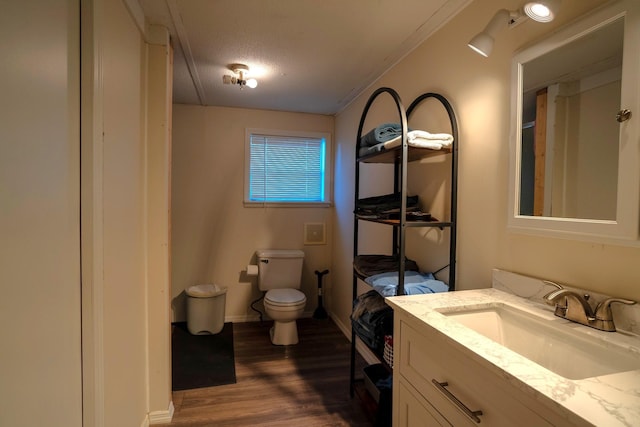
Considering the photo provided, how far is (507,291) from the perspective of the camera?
49.4 inches

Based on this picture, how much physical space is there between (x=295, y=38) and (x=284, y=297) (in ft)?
6.60

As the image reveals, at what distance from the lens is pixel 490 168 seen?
1.37 metres

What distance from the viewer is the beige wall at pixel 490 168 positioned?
0.99 metres

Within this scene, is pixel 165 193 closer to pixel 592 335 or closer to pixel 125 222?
pixel 125 222

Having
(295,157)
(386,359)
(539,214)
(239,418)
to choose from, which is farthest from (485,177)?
(295,157)

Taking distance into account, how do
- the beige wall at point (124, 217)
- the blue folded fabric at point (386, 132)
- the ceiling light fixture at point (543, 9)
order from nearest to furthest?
the ceiling light fixture at point (543, 9) → the beige wall at point (124, 217) → the blue folded fabric at point (386, 132)

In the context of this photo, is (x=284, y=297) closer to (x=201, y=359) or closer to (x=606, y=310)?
(x=201, y=359)

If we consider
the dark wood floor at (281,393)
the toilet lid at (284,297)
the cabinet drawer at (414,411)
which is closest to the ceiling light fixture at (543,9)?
the cabinet drawer at (414,411)

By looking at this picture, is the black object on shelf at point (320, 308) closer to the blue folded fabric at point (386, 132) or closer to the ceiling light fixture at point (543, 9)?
the blue folded fabric at point (386, 132)

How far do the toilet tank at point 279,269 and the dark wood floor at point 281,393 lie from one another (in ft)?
1.78

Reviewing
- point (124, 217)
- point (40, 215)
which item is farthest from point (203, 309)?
point (40, 215)

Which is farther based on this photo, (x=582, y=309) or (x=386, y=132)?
(x=386, y=132)

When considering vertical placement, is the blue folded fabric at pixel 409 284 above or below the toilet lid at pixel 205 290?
above

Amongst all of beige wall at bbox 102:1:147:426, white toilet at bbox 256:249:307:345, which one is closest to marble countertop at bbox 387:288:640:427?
beige wall at bbox 102:1:147:426
